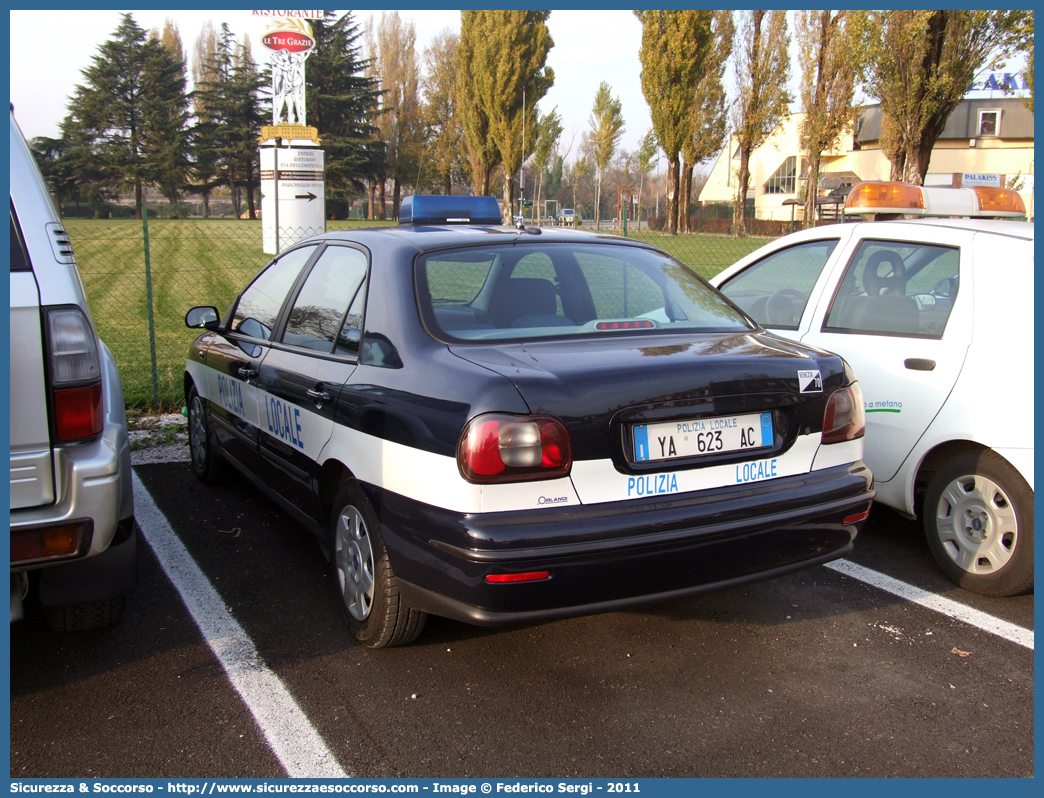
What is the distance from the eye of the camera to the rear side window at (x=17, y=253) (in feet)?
8.45

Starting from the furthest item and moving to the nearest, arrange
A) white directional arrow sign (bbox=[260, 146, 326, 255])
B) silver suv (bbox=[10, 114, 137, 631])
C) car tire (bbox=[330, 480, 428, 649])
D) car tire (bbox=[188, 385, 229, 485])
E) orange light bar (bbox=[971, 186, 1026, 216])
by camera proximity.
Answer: white directional arrow sign (bbox=[260, 146, 326, 255]) → orange light bar (bbox=[971, 186, 1026, 216]) → car tire (bbox=[188, 385, 229, 485]) → car tire (bbox=[330, 480, 428, 649]) → silver suv (bbox=[10, 114, 137, 631])

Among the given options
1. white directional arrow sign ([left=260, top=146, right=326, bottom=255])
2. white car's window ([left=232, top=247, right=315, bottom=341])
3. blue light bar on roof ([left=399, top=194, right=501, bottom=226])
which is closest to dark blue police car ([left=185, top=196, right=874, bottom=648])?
white car's window ([left=232, top=247, right=315, bottom=341])

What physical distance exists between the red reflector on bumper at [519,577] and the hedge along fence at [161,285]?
108 inches

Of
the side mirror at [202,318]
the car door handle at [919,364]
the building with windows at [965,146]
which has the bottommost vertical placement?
the car door handle at [919,364]

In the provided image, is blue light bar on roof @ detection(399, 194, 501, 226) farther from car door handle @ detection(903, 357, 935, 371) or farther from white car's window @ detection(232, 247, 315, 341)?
car door handle @ detection(903, 357, 935, 371)

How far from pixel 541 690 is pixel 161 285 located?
55.1 feet

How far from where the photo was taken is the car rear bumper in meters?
2.55

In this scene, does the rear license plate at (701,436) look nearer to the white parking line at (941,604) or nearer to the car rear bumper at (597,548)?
the car rear bumper at (597,548)

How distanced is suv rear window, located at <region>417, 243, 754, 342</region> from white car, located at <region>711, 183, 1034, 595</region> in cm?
97

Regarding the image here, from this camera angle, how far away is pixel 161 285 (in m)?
17.6

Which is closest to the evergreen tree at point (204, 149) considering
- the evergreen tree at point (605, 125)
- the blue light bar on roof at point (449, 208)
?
the evergreen tree at point (605, 125)

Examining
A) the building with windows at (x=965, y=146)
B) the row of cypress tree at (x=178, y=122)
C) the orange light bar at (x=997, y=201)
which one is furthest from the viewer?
the row of cypress tree at (x=178, y=122)

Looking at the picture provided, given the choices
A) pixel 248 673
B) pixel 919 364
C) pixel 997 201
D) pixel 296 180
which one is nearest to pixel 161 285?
pixel 296 180

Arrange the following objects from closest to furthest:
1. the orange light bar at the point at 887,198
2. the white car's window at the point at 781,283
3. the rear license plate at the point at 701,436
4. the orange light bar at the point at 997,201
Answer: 1. the rear license plate at the point at 701,436
2. the white car's window at the point at 781,283
3. the orange light bar at the point at 887,198
4. the orange light bar at the point at 997,201
